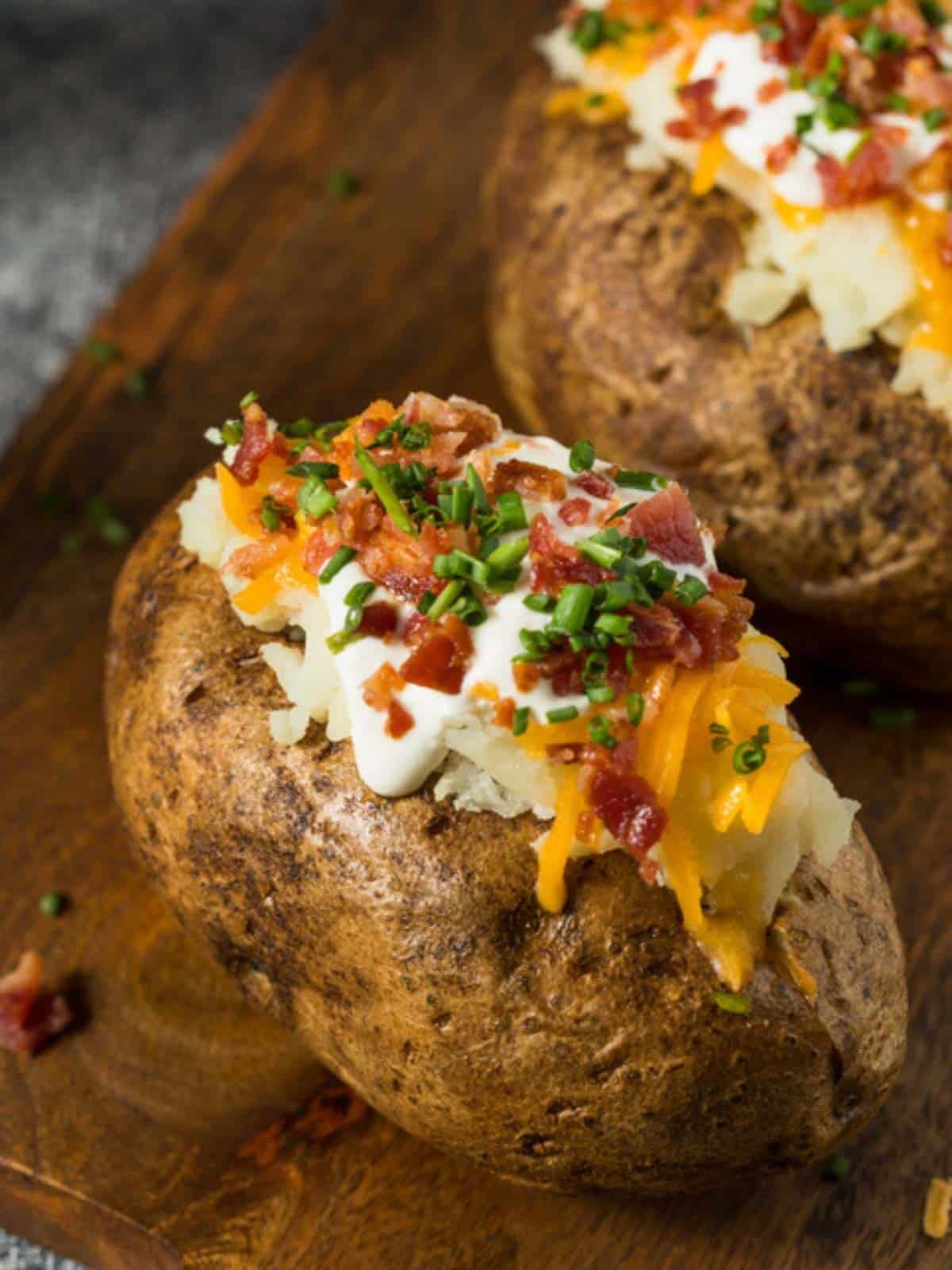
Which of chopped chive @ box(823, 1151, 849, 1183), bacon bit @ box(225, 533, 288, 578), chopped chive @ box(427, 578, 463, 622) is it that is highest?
chopped chive @ box(427, 578, 463, 622)

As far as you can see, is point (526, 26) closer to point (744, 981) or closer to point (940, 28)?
point (940, 28)

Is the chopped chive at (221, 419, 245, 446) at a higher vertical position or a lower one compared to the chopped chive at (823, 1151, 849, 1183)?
higher

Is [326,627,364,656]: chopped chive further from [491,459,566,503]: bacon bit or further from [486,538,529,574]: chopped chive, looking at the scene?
[491,459,566,503]: bacon bit

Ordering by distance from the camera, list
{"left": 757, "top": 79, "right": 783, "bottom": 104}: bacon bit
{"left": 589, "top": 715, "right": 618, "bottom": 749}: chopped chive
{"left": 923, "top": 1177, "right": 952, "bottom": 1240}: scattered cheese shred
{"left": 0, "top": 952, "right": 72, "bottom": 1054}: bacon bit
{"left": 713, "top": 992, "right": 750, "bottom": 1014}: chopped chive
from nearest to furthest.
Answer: {"left": 589, "top": 715, "right": 618, "bottom": 749}: chopped chive < {"left": 713, "top": 992, "right": 750, "bottom": 1014}: chopped chive < {"left": 923, "top": 1177, "right": 952, "bottom": 1240}: scattered cheese shred < {"left": 0, "top": 952, "right": 72, "bottom": 1054}: bacon bit < {"left": 757, "top": 79, "right": 783, "bottom": 104}: bacon bit

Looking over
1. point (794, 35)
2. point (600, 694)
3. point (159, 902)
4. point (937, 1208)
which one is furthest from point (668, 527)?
point (794, 35)

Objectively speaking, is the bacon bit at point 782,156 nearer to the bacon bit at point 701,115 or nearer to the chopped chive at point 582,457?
the bacon bit at point 701,115

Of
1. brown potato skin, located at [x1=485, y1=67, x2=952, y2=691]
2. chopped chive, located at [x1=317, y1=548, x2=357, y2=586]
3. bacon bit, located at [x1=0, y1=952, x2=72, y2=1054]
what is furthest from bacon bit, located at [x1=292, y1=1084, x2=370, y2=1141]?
brown potato skin, located at [x1=485, y1=67, x2=952, y2=691]

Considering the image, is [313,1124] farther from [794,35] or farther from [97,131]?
[97,131]
